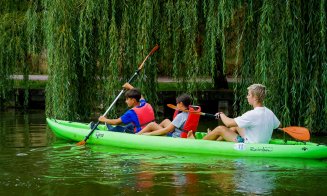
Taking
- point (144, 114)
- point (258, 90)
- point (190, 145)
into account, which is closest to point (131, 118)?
point (144, 114)

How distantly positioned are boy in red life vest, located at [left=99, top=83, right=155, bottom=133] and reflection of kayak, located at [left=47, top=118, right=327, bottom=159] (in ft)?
0.88

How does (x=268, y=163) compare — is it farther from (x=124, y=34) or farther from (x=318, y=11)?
(x=124, y=34)

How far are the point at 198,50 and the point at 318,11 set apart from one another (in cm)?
267

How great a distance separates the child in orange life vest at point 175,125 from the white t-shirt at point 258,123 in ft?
4.22

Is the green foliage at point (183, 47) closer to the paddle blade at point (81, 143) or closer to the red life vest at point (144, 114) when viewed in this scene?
the red life vest at point (144, 114)

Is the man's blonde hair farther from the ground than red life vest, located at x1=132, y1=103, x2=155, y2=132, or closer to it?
farther from the ground

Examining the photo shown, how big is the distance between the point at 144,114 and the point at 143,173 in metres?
2.98

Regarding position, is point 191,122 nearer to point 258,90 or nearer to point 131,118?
point 131,118

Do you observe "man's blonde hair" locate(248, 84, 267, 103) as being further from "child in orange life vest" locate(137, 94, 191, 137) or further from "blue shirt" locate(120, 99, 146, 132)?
"blue shirt" locate(120, 99, 146, 132)

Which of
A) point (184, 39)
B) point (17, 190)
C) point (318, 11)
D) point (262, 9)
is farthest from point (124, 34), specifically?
point (17, 190)

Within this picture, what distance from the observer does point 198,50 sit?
1394 centimetres

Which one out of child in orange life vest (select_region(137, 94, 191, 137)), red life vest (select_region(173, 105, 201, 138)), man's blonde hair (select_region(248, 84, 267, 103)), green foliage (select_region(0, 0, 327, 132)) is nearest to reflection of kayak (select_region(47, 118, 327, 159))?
child in orange life vest (select_region(137, 94, 191, 137))

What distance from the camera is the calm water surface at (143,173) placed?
27.4 feet

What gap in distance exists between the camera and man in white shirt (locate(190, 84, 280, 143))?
10391mm
